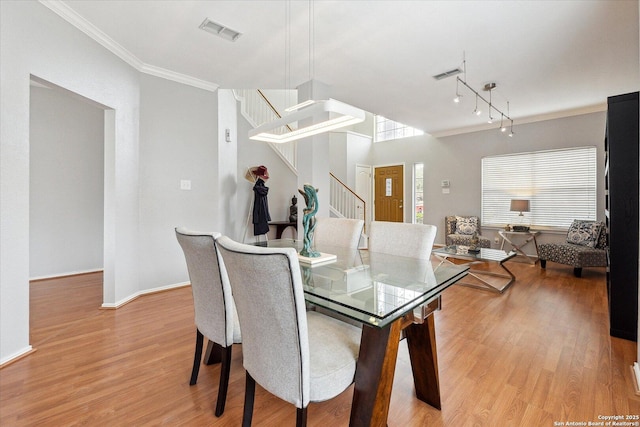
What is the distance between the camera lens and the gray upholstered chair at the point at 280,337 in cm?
103

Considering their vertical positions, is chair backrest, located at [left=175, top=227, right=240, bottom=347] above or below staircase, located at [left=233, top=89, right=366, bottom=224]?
below

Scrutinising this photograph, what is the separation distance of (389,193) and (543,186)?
3.29 metres

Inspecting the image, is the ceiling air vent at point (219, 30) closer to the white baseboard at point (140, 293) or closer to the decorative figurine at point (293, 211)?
the white baseboard at point (140, 293)

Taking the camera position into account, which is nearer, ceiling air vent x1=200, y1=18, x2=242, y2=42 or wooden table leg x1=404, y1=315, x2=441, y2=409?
wooden table leg x1=404, y1=315, x2=441, y2=409

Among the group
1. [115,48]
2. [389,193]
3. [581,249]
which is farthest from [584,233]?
[115,48]

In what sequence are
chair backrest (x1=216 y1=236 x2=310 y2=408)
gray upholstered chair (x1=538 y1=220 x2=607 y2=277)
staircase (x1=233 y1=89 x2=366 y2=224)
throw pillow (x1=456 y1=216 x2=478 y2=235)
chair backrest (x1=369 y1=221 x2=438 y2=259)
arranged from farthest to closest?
throw pillow (x1=456 y1=216 x2=478 y2=235), staircase (x1=233 y1=89 x2=366 y2=224), gray upholstered chair (x1=538 y1=220 x2=607 y2=277), chair backrest (x1=369 y1=221 x2=438 y2=259), chair backrest (x1=216 y1=236 x2=310 y2=408)

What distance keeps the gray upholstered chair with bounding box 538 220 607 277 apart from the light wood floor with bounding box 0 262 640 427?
130cm

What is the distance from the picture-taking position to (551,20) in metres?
2.52

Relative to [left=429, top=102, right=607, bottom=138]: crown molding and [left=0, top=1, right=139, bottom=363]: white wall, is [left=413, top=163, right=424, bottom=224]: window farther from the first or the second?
[left=0, top=1, right=139, bottom=363]: white wall

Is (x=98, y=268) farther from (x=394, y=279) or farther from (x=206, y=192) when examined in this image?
(x=394, y=279)

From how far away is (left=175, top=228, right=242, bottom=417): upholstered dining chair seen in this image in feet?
4.86

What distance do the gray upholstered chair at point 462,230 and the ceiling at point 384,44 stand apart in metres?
2.48

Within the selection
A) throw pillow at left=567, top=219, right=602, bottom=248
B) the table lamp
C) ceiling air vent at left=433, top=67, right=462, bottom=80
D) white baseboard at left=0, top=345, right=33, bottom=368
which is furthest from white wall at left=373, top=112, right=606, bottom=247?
white baseboard at left=0, top=345, right=33, bottom=368

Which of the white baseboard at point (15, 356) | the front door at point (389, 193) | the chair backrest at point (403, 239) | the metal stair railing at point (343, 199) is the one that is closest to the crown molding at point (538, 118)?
the front door at point (389, 193)
